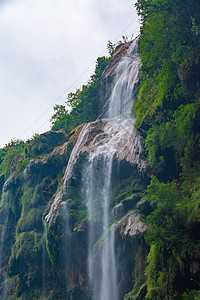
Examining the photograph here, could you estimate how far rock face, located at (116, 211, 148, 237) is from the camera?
13585mm

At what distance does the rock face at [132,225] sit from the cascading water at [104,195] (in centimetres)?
70

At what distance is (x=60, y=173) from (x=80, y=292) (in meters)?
10.2

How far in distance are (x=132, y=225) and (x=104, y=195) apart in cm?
378

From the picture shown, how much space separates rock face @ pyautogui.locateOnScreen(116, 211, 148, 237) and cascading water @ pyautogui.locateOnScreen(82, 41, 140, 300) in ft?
2.29

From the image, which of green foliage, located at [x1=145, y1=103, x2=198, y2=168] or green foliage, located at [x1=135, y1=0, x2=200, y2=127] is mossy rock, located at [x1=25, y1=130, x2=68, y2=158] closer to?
green foliage, located at [x1=135, y1=0, x2=200, y2=127]

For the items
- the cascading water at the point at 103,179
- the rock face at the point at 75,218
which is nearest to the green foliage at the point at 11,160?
the rock face at the point at 75,218

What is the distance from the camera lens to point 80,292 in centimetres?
1650

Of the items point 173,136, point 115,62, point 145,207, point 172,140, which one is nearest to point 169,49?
point 173,136

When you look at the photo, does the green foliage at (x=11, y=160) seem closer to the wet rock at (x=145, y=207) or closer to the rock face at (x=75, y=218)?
the rock face at (x=75, y=218)

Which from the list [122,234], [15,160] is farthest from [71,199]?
[15,160]

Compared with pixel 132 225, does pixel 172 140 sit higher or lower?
higher

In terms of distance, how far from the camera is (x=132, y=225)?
14.2 meters

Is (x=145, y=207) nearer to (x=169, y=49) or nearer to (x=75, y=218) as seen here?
(x=75, y=218)

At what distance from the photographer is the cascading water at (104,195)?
14.9 metres
